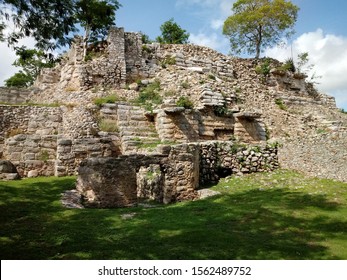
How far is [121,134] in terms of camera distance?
577 inches

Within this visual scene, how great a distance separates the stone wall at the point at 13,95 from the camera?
21.2 metres

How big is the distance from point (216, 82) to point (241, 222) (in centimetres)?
1334

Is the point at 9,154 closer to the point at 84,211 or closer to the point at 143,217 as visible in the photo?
the point at 84,211

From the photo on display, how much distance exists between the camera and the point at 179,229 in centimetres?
660

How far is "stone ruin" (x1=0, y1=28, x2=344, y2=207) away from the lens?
10.9 metres

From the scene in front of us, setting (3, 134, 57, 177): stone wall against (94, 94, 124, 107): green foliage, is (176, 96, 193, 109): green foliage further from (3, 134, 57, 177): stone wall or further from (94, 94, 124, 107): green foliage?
(3, 134, 57, 177): stone wall

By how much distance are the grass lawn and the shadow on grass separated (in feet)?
0.05

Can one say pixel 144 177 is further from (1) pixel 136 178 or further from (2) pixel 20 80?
(2) pixel 20 80

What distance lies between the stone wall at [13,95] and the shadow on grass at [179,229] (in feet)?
43.6

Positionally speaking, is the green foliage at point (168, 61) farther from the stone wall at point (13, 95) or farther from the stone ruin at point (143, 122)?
the stone wall at point (13, 95)

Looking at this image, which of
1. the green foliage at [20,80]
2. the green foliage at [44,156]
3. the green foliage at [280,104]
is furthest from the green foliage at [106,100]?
the green foliage at [20,80]

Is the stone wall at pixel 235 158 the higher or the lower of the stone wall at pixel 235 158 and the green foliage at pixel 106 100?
the lower

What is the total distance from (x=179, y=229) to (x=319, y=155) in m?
6.90
